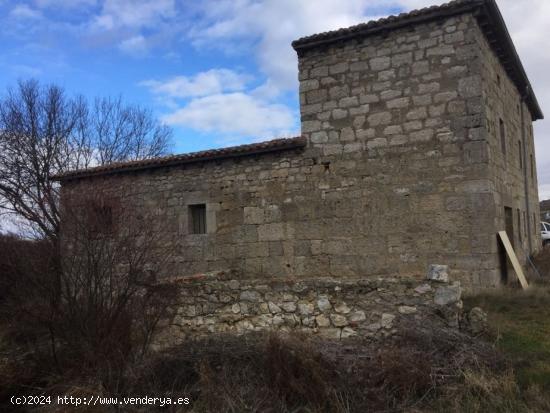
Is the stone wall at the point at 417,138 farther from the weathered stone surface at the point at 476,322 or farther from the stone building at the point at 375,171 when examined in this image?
the weathered stone surface at the point at 476,322

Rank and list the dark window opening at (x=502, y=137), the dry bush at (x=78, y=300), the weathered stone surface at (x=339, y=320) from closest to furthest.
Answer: the dry bush at (x=78, y=300) → the weathered stone surface at (x=339, y=320) → the dark window opening at (x=502, y=137)

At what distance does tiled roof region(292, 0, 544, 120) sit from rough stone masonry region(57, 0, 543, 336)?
23 mm

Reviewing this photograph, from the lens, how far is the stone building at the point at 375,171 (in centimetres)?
895

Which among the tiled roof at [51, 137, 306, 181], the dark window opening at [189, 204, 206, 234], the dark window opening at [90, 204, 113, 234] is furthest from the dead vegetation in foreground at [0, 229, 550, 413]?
the dark window opening at [189, 204, 206, 234]

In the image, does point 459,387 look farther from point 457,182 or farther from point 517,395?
point 457,182

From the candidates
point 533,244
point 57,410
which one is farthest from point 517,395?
point 533,244

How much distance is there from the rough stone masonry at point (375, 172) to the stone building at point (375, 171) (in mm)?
22

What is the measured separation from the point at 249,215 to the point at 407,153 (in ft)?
11.2

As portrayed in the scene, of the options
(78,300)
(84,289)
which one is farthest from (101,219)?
(78,300)

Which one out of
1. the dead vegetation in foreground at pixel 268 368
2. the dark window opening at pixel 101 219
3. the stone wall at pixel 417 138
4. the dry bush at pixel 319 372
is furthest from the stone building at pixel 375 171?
the dry bush at pixel 319 372

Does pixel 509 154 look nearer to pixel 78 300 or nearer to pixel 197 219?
A: pixel 197 219

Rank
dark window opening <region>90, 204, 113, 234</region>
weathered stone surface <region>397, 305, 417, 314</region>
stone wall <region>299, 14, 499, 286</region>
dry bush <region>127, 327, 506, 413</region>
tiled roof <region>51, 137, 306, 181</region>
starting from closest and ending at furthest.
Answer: dry bush <region>127, 327, 506, 413</region>
dark window opening <region>90, 204, 113, 234</region>
weathered stone surface <region>397, 305, 417, 314</region>
stone wall <region>299, 14, 499, 286</region>
tiled roof <region>51, 137, 306, 181</region>

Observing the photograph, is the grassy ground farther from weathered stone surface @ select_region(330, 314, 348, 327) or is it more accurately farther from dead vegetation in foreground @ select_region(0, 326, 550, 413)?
weathered stone surface @ select_region(330, 314, 348, 327)

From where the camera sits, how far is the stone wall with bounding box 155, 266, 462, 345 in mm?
5734
